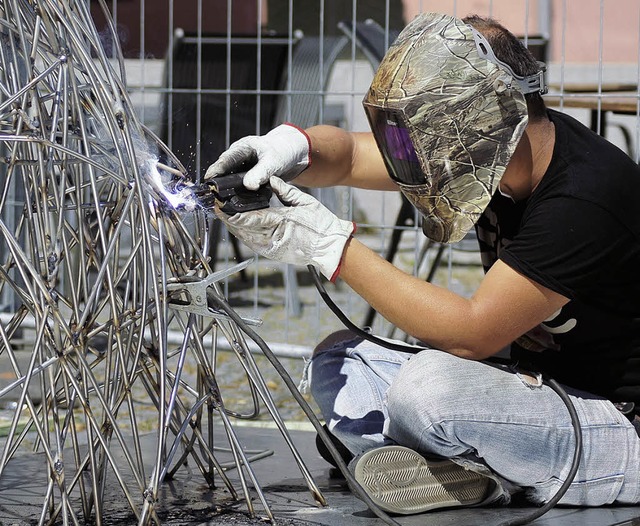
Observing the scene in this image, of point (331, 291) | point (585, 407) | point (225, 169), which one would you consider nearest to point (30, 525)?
point (225, 169)

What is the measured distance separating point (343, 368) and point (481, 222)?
0.46 meters

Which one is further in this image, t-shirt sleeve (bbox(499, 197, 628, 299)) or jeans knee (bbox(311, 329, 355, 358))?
jeans knee (bbox(311, 329, 355, 358))

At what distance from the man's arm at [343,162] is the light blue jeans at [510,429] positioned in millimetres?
564

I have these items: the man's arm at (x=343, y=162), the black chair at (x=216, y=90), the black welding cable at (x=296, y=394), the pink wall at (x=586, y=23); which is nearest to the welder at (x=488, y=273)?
the black welding cable at (x=296, y=394)

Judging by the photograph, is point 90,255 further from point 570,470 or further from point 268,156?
point 570,470

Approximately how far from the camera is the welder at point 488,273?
206cm

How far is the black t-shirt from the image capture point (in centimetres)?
205

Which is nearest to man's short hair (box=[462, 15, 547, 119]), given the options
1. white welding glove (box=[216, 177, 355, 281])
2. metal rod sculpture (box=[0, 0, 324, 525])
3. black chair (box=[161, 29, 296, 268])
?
white welding glove (box=[216, 177, 355, 281])

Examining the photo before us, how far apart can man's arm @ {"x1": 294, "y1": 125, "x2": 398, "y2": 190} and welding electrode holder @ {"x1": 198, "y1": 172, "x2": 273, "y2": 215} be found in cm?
46

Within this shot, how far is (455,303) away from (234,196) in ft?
1.57

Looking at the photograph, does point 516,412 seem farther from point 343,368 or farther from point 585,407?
point 343,368

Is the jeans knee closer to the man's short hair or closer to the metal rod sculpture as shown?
the metal rod sculpture

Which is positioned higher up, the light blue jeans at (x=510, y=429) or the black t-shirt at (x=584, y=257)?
the black t-shirt at (x=584, y=257)

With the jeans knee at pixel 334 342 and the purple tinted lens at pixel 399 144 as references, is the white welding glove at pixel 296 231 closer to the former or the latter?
the purple tinted lens at pixel 399 144
